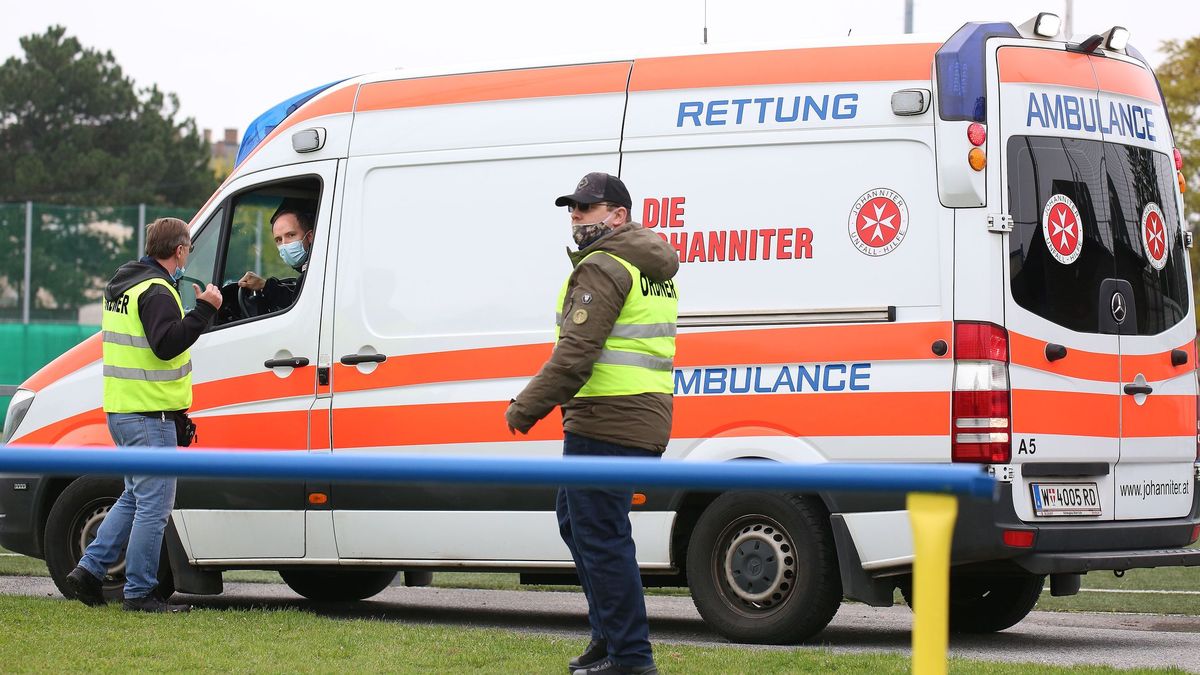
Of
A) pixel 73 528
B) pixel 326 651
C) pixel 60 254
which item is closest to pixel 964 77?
pixel 326 651

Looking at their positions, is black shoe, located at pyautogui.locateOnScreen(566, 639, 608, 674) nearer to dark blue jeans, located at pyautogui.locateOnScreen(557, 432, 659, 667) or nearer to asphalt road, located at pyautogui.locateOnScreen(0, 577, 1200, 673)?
dark blue jeans, located at pyautogui.locateOnScreen(557, 432, 659, 667)

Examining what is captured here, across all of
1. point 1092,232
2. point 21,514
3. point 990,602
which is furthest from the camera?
point 21,514

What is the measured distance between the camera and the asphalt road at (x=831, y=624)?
23.1 ft

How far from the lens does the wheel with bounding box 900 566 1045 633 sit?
7.90 meters

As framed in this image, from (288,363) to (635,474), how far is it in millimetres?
5442

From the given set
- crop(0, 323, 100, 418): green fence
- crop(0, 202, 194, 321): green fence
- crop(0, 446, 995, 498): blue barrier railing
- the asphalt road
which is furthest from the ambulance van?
crop(0, 202, 194, 321): green fence

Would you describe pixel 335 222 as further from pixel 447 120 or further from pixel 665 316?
pixel 665 316

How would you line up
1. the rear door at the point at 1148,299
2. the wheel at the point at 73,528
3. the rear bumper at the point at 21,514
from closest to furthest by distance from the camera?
the rear door at the point at 1148,299 → the wheel at the point at 73,528 → the rear bumper at the point at 21,514

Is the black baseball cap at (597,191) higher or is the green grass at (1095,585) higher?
the black baseball cap at (597,191)

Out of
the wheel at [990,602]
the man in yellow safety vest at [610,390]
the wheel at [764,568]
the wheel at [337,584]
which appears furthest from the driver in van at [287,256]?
the wheel at [990,602]

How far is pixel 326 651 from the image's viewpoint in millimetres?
6430

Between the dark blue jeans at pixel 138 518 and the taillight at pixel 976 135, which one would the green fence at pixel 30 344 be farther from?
the taillight at pixel 976 135

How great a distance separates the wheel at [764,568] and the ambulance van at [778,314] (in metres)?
0.01

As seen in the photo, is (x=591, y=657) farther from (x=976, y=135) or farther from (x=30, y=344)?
(x=30, y=344)
